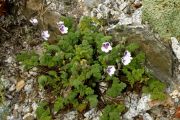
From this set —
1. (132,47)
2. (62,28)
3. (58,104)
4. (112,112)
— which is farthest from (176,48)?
(58,104)

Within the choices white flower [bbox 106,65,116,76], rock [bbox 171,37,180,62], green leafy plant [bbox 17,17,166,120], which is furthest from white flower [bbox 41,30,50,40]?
rock [bbox 171,37,180,62]

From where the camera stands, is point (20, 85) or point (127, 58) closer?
point (127, 58)

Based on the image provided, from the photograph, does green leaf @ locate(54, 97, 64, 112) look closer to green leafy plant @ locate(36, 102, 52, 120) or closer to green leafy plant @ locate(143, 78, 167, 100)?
Answer: green leafy plant @ locate(36, 102, 52, 120)

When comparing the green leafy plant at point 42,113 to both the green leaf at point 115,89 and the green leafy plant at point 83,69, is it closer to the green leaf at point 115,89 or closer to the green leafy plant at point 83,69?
the green leafy plant at point 83,69

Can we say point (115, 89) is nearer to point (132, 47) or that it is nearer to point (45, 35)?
point (132, 47)

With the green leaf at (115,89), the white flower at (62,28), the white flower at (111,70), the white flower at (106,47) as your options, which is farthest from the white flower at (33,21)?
the green leaf at (115,89)

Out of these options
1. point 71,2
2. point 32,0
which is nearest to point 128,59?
point 71,2
